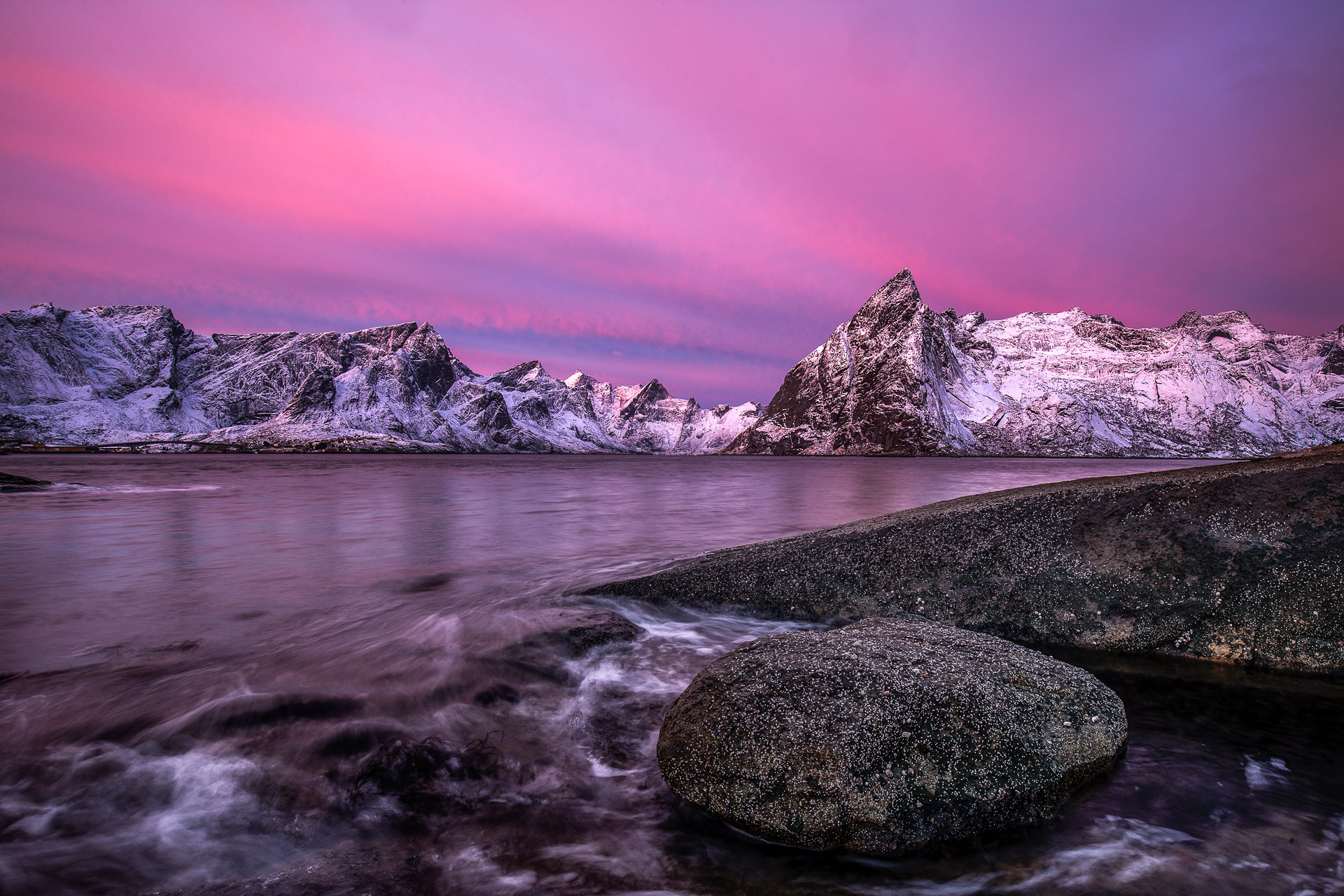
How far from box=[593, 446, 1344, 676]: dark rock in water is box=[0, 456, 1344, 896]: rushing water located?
39cm

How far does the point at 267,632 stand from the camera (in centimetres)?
650

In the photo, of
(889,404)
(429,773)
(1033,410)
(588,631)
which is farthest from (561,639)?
(1033,410)

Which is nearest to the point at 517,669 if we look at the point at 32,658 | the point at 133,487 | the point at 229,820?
the point at 229,820

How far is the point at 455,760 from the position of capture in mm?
3781

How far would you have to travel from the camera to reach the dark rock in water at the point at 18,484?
82.6 ft

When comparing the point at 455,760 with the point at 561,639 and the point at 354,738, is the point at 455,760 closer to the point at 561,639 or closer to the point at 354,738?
the point at 354,738

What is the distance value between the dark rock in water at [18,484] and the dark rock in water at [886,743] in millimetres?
35307

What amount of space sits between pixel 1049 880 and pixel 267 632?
7.42m

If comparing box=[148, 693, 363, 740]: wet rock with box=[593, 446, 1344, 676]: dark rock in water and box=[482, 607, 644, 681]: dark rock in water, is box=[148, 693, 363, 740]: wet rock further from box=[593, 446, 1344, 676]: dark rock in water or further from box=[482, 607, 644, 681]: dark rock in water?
box=[593, 446, 1344, 676]: dark rock in water

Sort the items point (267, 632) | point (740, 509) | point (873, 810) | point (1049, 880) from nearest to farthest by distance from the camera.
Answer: point (1049, 880) < point (873, 810) < point (267, 632) < point (740, 509)

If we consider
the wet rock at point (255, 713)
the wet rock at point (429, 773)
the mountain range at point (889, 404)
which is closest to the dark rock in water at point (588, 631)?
the wet rock at point (429, 773)

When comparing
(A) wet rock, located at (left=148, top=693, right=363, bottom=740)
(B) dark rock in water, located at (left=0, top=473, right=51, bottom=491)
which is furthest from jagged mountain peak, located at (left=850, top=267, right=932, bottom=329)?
(A) wet rock, located at (left=148, top=693, right=363, bottom=740)

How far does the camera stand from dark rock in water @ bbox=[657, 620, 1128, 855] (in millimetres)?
2791

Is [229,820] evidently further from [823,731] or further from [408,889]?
[823,731]
